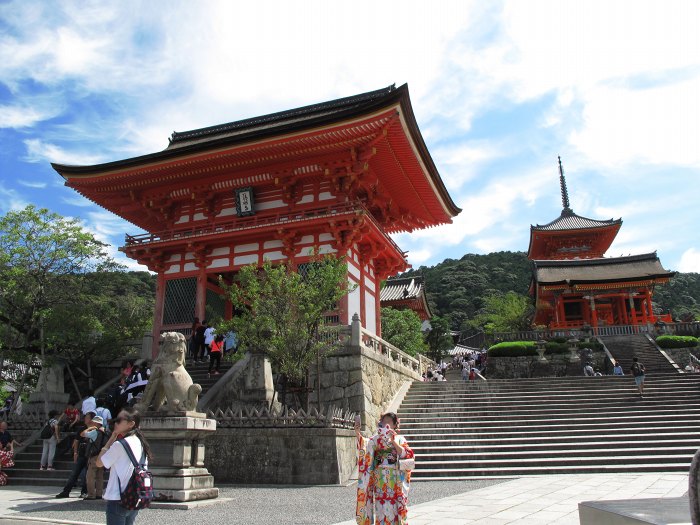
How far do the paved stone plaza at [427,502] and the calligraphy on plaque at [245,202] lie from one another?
1233 cm

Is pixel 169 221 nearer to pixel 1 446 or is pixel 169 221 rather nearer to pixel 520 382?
pixel 1 446

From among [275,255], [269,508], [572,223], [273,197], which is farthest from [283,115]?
[572,223]

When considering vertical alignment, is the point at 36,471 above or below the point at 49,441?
below

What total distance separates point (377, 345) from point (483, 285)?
6765cm

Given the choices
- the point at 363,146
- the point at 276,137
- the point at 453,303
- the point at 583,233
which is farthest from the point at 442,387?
the point at 453,303

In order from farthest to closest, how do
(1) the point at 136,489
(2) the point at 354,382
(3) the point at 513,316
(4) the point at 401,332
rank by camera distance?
1. (3) the point at 513,316
2. (4) the point at 401,332
3. (2) the point at 354,382
4. (1) the point at 136,489

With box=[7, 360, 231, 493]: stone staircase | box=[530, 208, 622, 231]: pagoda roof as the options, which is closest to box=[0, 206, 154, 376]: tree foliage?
box=[7, 360, 231, 493]: stone staircase

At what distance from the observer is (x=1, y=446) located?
11320mm

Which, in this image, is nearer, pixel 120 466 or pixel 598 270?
pixel 120 466

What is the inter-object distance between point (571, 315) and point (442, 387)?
23498 millimetres

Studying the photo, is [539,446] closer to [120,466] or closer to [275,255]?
[120,466]

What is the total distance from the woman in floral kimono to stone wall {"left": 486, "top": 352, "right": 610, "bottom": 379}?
24314 mm

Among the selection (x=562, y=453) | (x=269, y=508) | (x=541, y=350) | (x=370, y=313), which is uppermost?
(x=370, y=313)

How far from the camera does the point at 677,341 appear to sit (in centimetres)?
2711
